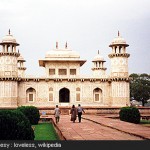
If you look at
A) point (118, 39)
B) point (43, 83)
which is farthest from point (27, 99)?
point (118, 39)

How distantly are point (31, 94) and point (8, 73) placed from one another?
9.53 ft

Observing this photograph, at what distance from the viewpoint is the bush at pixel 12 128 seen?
22.4 ft

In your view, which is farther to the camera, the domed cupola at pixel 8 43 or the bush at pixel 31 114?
the domed cupola at pixel 8 43

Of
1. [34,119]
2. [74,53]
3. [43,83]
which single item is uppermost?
[74,53]

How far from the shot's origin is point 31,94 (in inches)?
1255

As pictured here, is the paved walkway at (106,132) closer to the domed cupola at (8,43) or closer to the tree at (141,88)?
the domed cupola at (8,43)

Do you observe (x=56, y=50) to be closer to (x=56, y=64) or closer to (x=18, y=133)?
(x=56, y=64)

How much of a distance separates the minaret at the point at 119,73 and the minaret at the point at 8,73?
8.24 meters

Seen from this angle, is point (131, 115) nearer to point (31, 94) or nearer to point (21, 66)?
point (31, 94)

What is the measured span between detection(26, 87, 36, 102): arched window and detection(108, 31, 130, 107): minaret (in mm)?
6813

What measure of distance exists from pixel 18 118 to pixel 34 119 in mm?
10546

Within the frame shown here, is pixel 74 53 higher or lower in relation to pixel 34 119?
higher

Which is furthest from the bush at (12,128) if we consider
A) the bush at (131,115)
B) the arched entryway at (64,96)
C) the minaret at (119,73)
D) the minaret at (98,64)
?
the minaret at (98,64)

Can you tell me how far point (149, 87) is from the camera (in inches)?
1847
